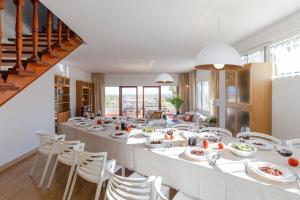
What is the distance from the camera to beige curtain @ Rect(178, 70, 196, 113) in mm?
8680

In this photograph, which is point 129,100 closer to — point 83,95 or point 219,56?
point 83,95

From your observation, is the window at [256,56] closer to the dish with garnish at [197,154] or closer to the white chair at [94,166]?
the dish with garnish at [197,154]

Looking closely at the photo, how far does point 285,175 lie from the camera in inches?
56.0

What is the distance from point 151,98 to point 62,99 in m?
4.67

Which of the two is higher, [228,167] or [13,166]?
[228,167]

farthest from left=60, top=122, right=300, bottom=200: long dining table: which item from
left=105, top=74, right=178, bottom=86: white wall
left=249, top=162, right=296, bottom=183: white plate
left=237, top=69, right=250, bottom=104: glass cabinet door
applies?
left=105, top=74, right=178, bottom=86: white wall

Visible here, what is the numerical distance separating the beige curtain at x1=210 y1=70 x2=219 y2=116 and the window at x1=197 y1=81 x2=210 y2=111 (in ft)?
2.96

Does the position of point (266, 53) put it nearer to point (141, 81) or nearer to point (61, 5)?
point (61, 5)

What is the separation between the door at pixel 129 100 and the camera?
969 centimetres

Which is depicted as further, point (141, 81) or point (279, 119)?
point (141, 81)

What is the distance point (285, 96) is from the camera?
296cm

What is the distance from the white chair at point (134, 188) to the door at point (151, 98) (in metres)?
8.17

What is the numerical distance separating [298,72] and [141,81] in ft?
24.0

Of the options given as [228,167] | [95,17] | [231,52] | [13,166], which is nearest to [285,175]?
[228,167]
